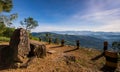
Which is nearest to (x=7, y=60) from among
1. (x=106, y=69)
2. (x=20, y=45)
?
(x=20, y=45)

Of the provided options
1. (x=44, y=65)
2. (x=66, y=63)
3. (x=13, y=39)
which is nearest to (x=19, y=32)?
(x=13, y=39)

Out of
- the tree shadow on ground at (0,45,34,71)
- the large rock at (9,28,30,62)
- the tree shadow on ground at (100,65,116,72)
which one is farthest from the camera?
the tree shadow on ground at (100,65,116,72)

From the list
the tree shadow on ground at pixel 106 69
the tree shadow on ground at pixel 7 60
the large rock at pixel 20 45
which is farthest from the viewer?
the tree shadow on ground at pixel 106 69

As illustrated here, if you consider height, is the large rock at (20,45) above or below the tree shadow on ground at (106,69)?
above

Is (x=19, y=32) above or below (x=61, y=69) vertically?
above

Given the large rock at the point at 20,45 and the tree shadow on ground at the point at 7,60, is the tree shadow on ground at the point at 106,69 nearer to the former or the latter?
the tree shadow on ground at the point at 7,60

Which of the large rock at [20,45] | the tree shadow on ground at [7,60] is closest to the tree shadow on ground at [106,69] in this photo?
the tree shadow on ground at [7,60]

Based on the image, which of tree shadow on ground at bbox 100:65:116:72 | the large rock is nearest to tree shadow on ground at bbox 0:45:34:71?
the large rock

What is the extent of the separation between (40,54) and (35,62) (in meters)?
1.39

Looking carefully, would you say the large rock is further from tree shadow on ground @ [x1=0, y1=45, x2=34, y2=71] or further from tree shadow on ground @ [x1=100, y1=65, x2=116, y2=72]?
tree shadow on ground @ [x1=100, y1=65, x2=116, y2=72]

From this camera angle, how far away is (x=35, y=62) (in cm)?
1184

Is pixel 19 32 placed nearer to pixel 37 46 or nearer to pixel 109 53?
pixel 37 46

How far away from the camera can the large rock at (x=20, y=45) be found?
11656mm

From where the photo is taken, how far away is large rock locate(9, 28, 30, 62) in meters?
11.7
